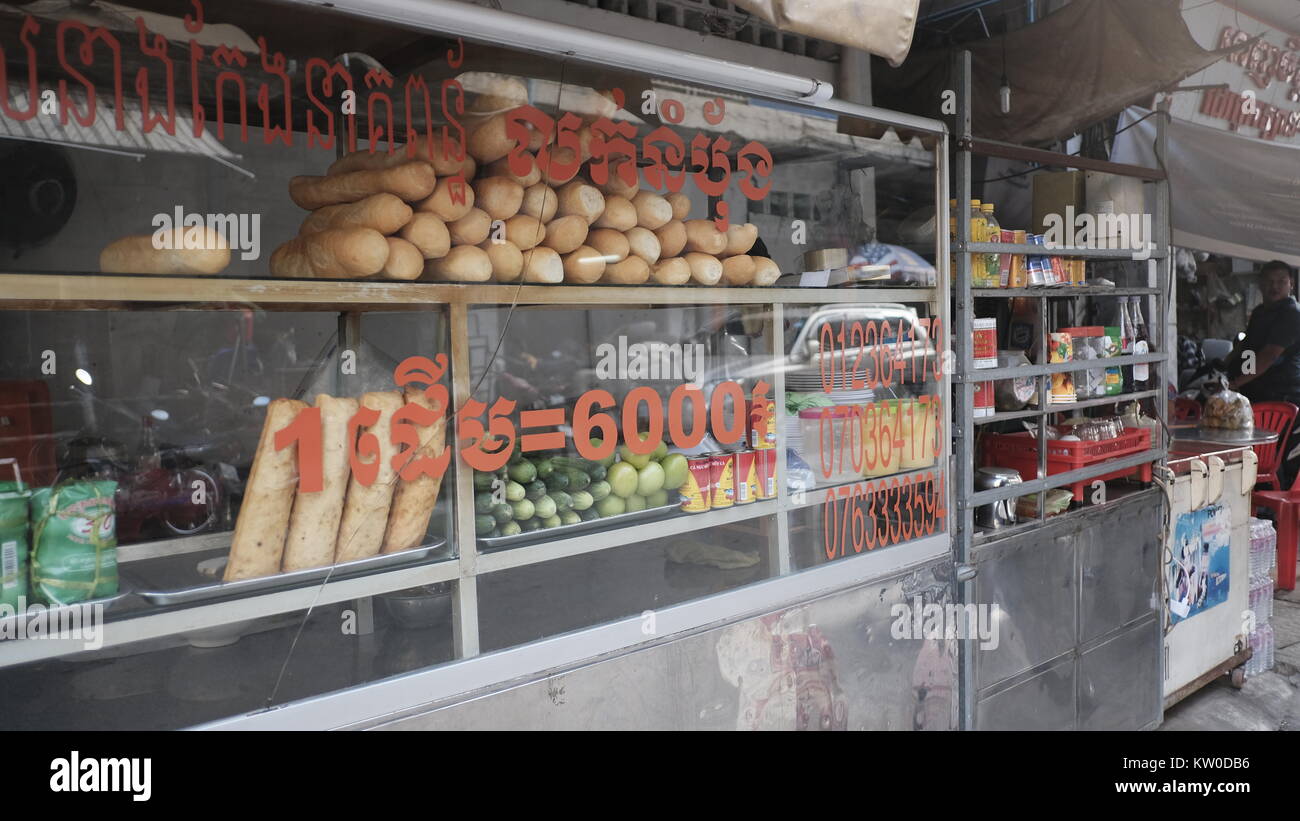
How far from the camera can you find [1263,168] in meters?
6.34

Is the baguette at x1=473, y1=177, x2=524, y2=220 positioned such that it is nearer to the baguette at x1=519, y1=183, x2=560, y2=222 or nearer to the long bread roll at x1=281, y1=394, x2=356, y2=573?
the baguette at x1=519, y1=183, x2=560, y2=222

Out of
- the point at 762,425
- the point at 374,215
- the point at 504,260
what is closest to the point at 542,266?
the point at 504,260

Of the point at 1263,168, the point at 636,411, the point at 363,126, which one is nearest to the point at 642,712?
the point at 636,411

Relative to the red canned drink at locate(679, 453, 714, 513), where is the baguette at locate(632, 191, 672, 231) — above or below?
above

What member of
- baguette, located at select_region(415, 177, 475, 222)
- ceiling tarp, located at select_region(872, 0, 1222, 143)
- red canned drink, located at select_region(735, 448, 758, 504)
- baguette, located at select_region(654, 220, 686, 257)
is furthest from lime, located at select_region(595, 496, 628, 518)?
ceiling tarp, located at select_region(872, 0, 1222, 143)

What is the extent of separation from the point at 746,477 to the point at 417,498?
106cm

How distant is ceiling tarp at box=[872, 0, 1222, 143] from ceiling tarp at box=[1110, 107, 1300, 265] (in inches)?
60.7

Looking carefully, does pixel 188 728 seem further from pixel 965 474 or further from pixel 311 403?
pixel 965 474

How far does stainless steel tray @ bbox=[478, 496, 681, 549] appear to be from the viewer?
2191mm

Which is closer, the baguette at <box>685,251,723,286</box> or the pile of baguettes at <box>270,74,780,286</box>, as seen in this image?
the pile of baguettes at <box>270,74,780,286</box>

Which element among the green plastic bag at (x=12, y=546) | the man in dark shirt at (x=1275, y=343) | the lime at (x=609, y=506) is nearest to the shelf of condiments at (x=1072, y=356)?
the lime at (x=609, y=506)

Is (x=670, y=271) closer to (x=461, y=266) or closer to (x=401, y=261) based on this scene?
(x=461, y=266)

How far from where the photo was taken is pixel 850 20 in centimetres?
236
